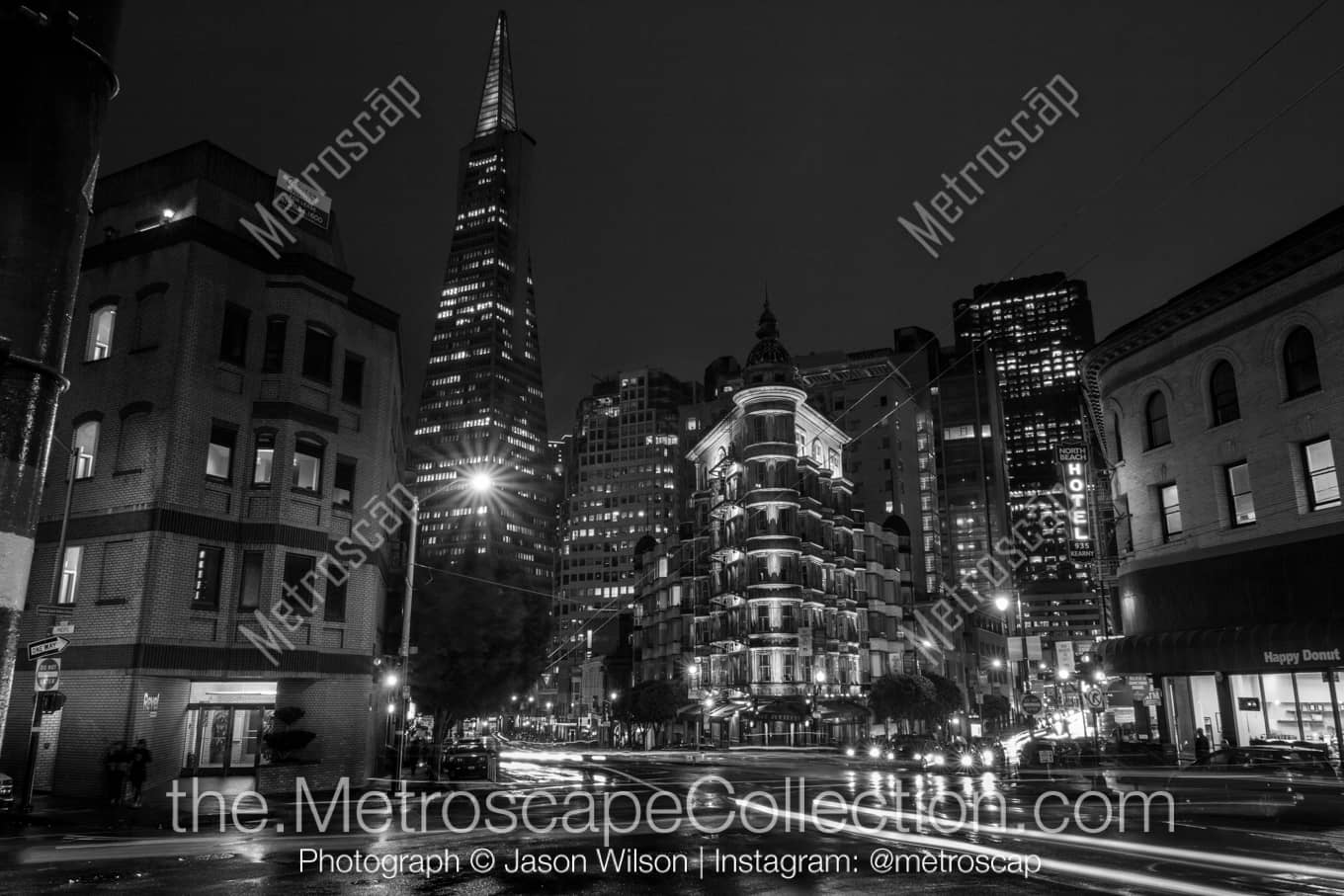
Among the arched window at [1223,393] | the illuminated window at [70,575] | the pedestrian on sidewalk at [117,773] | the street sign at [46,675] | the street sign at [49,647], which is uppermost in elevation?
the arched window at [1223,393]

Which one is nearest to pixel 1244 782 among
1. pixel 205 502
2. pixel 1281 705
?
pixel 1281 705

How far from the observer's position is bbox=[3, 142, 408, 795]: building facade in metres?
25.5

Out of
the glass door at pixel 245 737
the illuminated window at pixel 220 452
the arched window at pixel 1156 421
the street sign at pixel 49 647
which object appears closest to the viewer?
the street sign at pixel 49 647

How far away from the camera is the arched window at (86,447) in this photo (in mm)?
27688

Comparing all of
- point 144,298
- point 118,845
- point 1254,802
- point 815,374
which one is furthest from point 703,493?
point 118,845

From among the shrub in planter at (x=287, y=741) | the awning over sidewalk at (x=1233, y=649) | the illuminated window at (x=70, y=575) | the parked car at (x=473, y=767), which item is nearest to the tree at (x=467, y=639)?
the parked car at (x=473, y=767)

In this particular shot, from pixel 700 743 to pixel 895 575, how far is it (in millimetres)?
26460

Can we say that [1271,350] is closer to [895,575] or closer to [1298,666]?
[1298,666]

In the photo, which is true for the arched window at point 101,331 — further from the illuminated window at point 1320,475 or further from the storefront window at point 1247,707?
the storefront window at point 1247,707

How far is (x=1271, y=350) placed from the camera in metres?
28.7

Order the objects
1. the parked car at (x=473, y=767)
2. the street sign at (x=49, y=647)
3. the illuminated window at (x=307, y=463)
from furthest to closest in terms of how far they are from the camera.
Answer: the parked car at (x=473, y=767), the illuminated window at (x=307, y=463), the street sign at (x=49, y=647)

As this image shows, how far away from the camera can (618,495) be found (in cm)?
18838

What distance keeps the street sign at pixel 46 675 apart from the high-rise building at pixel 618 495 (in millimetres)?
152514

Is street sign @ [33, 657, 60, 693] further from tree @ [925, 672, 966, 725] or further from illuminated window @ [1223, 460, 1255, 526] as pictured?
tree @ [925, 672, 966, 725]
